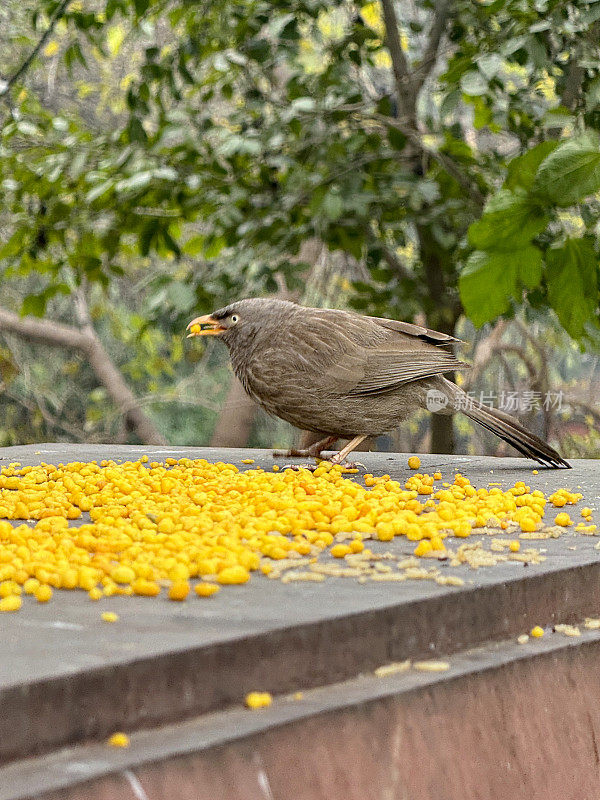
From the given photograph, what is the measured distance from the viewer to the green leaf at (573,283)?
2.12 metres

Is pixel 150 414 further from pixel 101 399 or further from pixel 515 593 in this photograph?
pixel 515 593

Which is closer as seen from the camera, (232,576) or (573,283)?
(232,576)

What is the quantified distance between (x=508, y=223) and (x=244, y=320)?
788 mm

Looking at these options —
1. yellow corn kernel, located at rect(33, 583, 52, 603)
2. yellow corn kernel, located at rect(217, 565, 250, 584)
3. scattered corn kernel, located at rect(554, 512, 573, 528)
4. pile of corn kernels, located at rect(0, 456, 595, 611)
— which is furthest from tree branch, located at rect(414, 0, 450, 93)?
yellow corn kernel, located at rect(33, 583, 52, 603)

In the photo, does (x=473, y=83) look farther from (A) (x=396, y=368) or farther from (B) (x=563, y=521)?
(B) (x=563, y=521)

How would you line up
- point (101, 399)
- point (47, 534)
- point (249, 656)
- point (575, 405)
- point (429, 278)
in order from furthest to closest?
point (101, 399), point (575, 405), point (429, 278), point (47, 534), point (249, 656)

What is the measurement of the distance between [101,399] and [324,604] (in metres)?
6.60

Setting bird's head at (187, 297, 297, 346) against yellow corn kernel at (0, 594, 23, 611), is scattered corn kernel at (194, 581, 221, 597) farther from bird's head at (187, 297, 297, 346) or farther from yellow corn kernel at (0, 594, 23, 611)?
bird's head at (187, 297, 297, 346)

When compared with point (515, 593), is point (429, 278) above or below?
above

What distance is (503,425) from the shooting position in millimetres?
2406

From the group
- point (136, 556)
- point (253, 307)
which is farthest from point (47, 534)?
point (253, 307)

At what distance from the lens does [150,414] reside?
8195mm

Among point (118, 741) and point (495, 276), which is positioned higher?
point (495, 276)

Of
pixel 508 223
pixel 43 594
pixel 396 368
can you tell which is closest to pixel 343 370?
pixel 396 368
